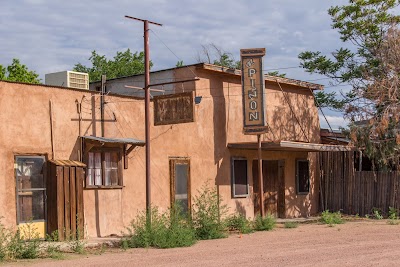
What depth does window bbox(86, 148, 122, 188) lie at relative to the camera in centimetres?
1680

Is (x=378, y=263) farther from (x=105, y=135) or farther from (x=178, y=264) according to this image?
(x=105, y=135)

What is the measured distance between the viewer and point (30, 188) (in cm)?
1532

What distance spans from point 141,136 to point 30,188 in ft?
12.9

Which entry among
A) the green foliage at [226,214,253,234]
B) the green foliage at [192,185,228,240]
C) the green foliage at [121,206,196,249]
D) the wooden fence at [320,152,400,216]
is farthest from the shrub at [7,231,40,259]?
the wooden fence at [320,152,400,216]

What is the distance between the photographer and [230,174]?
70.1 ft

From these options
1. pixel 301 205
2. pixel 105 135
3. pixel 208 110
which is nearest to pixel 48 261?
pixel 105 135

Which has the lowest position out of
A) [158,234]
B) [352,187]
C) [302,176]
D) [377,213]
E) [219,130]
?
[377,213]

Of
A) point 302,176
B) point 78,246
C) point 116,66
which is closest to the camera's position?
point 78,246

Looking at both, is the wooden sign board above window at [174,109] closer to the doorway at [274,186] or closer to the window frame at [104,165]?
the window frame at [104,165]

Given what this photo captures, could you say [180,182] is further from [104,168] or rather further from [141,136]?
[104,168]

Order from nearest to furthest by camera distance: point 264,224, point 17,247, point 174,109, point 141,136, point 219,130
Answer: point 17,247
point 174,109
point 141,136
point 264,224
point 219,130

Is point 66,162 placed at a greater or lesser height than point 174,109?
lesser

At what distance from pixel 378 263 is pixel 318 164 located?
13.9 metres

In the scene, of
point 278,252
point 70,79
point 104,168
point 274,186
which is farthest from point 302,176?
point 278,252
